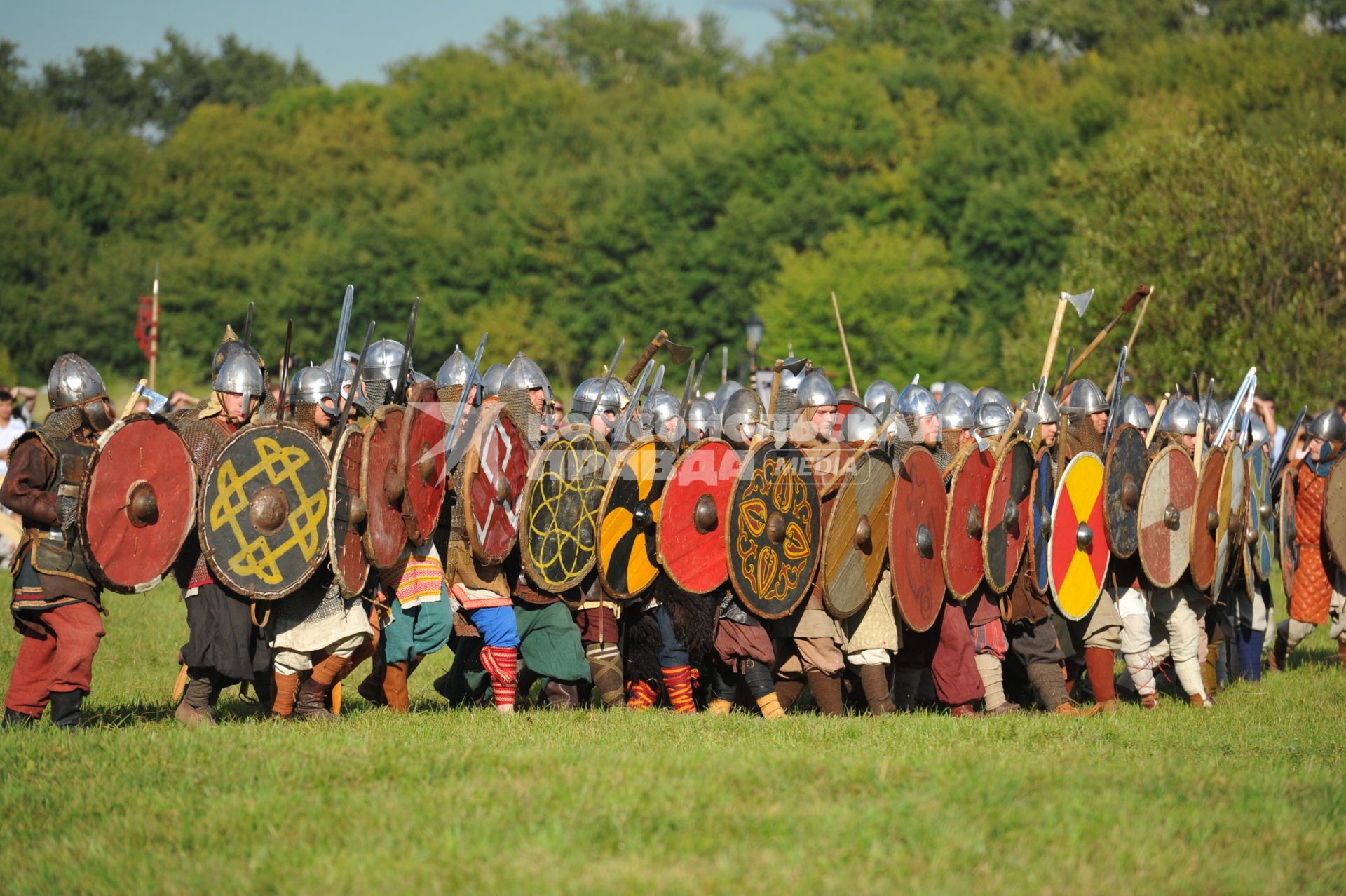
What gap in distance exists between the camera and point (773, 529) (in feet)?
21.5

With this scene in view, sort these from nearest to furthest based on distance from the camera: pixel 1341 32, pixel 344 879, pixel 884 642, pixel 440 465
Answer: pixel 344 879
pixel 440 465
pixel 884 642
pixel 1341 32

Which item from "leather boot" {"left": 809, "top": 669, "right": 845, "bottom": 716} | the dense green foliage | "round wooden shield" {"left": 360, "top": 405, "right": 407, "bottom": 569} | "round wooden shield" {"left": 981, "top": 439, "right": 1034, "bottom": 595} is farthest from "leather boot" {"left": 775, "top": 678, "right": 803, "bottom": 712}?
the dense green foliage

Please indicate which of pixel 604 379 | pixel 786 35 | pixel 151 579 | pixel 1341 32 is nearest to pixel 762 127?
pixel 786 35

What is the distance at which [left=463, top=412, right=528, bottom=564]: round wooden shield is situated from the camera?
6328 millimetres

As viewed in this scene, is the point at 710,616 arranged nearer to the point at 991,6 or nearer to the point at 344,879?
the point at 344,879

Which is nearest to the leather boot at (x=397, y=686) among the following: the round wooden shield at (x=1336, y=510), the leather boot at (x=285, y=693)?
the leather boot at (x=285, y=693)

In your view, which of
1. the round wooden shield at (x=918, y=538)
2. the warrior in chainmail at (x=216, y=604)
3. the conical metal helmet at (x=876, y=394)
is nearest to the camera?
the warrior in chainmail at (x=216, y=604)

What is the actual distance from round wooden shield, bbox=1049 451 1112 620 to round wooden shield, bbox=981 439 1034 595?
153 millimetres

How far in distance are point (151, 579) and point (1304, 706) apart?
5.70m

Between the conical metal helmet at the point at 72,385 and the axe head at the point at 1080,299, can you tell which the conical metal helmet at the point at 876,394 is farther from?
the conical metal helmet at the point at 72,385

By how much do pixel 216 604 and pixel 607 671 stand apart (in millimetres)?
1992

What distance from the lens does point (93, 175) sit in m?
42.1

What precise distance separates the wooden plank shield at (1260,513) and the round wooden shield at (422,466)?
15.1ft

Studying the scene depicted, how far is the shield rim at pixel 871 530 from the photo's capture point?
6.61 meters
